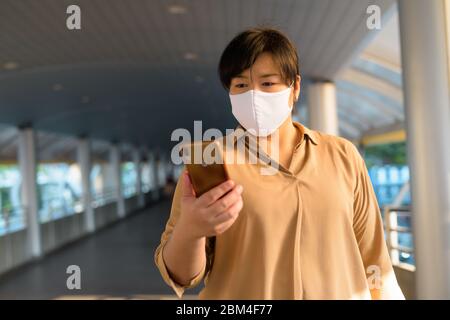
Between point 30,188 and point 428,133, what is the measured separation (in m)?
8.35

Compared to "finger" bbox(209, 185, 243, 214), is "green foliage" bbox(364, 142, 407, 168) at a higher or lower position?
higher

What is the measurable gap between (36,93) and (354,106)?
281 inches

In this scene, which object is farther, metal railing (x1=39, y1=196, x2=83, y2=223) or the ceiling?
metal railing (x1=39, y1=196, x2=83, y2=223)

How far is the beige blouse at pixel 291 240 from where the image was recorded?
3.06 ft

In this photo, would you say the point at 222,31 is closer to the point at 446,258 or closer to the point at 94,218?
the point at 446,258

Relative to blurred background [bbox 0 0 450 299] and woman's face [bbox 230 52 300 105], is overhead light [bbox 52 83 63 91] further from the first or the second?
woman's face [bbox 230 52 300 105]

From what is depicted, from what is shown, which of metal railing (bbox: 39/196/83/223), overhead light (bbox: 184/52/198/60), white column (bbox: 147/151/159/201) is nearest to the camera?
overhead light (bbox: 184/52/198/60)

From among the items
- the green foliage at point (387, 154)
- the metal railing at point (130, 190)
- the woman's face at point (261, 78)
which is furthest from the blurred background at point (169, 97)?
the metal railing at point (130, 190)

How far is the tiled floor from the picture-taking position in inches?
260

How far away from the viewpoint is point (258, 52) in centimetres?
96

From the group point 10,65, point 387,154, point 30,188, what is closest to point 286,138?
point 10,65

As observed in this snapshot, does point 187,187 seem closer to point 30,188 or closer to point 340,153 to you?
point 340,153

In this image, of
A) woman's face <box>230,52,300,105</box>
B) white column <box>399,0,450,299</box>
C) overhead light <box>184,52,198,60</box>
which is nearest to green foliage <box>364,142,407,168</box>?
overhead light <box>184,52,198,60</box>

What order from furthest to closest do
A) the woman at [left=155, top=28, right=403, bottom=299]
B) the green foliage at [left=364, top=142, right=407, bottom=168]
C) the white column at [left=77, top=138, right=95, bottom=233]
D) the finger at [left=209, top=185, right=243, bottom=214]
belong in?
1. the green foliage at [left=364, top=142, right=407, bottom=168]
2. the white column at [left=77, top=138, right=95, bottom=233]
3. the woman at [left=155, top=28, right=403, bottom=299]
4. the finger at [left=209, top=185, right=243, bottom=214]
